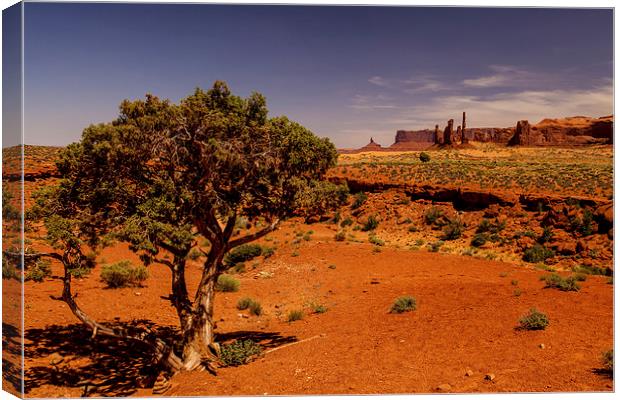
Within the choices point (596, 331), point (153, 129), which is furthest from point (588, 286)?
point (153, 129)

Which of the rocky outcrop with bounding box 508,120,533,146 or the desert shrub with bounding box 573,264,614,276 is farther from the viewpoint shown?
the rocky outcrop with bounding box 508,120,533,146

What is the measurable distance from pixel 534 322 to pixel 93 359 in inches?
365

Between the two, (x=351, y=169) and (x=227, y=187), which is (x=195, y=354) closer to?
(x=227, y=187)

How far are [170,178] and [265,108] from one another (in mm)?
2387

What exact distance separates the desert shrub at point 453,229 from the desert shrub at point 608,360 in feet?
59.3

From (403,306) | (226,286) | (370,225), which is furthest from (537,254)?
(226,286)

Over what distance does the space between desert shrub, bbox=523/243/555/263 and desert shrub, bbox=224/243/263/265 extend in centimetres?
1274

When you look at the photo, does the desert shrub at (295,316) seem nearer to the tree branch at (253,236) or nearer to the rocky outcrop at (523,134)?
the tree branch at (253,236)

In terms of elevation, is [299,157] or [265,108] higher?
[265,108]

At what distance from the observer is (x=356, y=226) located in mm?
29844

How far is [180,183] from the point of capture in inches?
303

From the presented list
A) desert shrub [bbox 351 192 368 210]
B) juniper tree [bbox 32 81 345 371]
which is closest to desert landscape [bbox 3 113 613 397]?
juniper tree [bbox 32 81 345 371]

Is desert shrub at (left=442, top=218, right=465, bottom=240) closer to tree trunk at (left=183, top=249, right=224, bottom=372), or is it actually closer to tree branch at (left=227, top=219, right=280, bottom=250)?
tree branch at (left=227, top=219, right=280, bottom=250)

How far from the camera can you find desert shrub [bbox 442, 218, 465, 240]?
25203 mm
